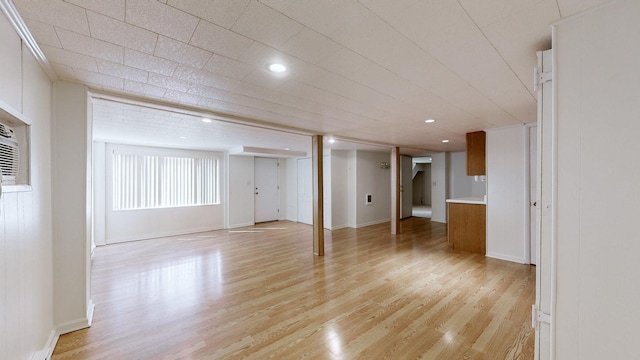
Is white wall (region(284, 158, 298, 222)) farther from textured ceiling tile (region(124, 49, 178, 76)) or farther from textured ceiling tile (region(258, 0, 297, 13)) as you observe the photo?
textured ceiling tile (region(258, 0, 297, 13))

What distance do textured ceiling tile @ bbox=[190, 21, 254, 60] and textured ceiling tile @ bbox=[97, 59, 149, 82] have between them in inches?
30.0

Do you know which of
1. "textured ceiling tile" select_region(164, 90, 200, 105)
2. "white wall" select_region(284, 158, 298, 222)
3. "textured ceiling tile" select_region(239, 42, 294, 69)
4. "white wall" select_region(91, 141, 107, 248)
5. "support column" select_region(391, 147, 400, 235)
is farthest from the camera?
"white wall" select_region(284, 158, 298, 222)

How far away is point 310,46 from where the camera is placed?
1616mm

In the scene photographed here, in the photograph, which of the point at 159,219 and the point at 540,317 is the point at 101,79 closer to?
the point at 540,317

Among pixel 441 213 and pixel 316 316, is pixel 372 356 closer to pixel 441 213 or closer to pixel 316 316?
pixel 316 316

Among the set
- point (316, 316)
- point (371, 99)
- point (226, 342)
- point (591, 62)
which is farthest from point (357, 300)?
point (591, 62)

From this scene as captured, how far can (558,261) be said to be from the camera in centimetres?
134

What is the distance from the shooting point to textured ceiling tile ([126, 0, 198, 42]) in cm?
122

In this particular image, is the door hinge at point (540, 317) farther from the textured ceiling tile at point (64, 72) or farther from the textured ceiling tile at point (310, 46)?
the textured ceiling tile at point (64, 72)

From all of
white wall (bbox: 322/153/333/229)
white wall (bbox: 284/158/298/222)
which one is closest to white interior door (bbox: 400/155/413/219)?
white wall (bbox: 322/153/333/229)

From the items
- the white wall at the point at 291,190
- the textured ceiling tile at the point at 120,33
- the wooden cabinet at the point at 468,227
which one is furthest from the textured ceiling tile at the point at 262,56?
the white wall at the point at 291,190

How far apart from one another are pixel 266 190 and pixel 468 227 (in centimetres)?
577

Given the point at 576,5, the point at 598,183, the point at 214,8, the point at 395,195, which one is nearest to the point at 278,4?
the point at 214,8

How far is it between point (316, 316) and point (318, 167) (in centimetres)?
257
